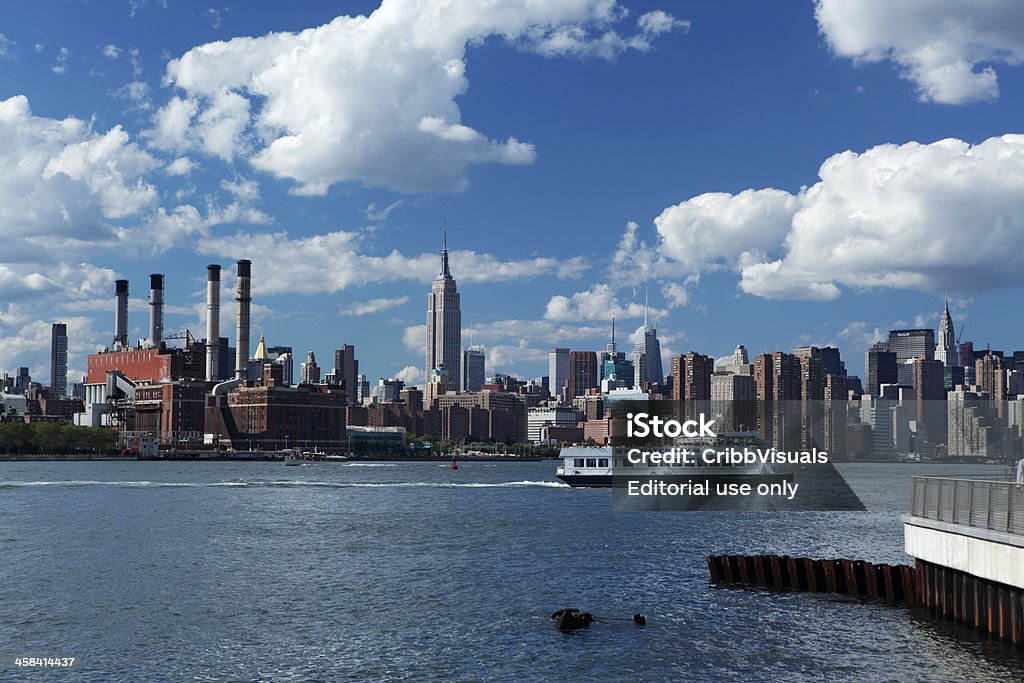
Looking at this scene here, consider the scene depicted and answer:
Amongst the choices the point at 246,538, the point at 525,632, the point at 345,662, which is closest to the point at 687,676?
the point at 525,632

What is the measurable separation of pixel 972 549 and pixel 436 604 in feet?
77.1

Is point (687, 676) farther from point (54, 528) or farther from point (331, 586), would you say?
point (54, 528)

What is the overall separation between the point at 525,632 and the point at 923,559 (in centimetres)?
1465

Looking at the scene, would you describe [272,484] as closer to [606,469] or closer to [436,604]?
[606,469]

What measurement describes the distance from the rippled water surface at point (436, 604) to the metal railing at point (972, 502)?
4.26 meters

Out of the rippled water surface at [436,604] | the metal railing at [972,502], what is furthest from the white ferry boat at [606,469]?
the metal railing at [972,502]

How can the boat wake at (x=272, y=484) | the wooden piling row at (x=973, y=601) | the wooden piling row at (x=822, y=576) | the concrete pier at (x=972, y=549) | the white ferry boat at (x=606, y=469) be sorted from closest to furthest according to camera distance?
the concrete pier at (x=972, y=549) → the wooden piling row at (x=973, y=601) → the wooden piling row at (x=822, y=576) → the white ferry boat at (x=606, y=469) → the boat wake at (x=272, y=484)

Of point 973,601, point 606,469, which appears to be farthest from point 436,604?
point 606,469

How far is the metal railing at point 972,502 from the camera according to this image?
32.2m

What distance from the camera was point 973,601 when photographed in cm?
3603

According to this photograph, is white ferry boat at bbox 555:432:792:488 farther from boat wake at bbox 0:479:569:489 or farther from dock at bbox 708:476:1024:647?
dock at bbox 708:476:1024:647

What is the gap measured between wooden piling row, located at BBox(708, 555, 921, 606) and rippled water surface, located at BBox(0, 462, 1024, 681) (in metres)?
1.26

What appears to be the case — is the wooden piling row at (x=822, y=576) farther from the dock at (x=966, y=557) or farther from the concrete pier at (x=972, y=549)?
the concrete pier at (x=972, y=549)

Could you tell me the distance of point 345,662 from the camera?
3747cm
